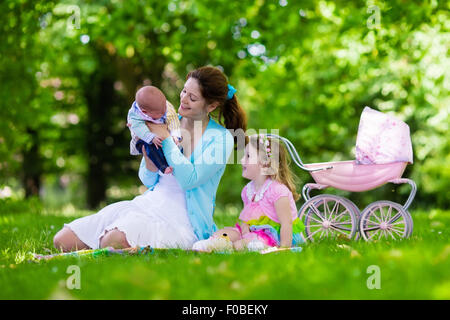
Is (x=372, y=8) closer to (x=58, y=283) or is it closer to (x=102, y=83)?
(x=58, y=283)

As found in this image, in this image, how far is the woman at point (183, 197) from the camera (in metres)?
3.85

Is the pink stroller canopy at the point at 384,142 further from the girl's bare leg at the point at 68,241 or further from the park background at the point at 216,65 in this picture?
the girl's bare leg at the point at 68,241

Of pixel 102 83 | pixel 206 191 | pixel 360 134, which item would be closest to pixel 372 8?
pixel 360 134

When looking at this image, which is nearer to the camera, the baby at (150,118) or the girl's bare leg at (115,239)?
the baby at (150,118)

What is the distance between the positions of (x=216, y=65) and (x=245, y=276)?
6.72 metres

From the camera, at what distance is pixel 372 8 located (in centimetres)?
579

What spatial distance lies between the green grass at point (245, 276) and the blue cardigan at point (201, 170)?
22.5 inches

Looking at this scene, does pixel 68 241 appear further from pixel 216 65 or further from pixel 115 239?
pixel 216 65

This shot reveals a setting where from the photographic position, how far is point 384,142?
4191 mm

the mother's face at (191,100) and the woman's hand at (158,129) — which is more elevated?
the mother's face at (191,100)

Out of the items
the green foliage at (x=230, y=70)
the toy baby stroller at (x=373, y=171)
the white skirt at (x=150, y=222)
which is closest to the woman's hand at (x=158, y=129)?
the white skirt at (x=150, y=222)

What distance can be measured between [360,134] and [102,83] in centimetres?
1046

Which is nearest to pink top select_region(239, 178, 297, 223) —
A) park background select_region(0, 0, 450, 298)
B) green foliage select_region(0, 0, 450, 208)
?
park background select_region(0, 0, 450, 298)

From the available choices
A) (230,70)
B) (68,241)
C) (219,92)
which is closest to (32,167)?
(230,70)
